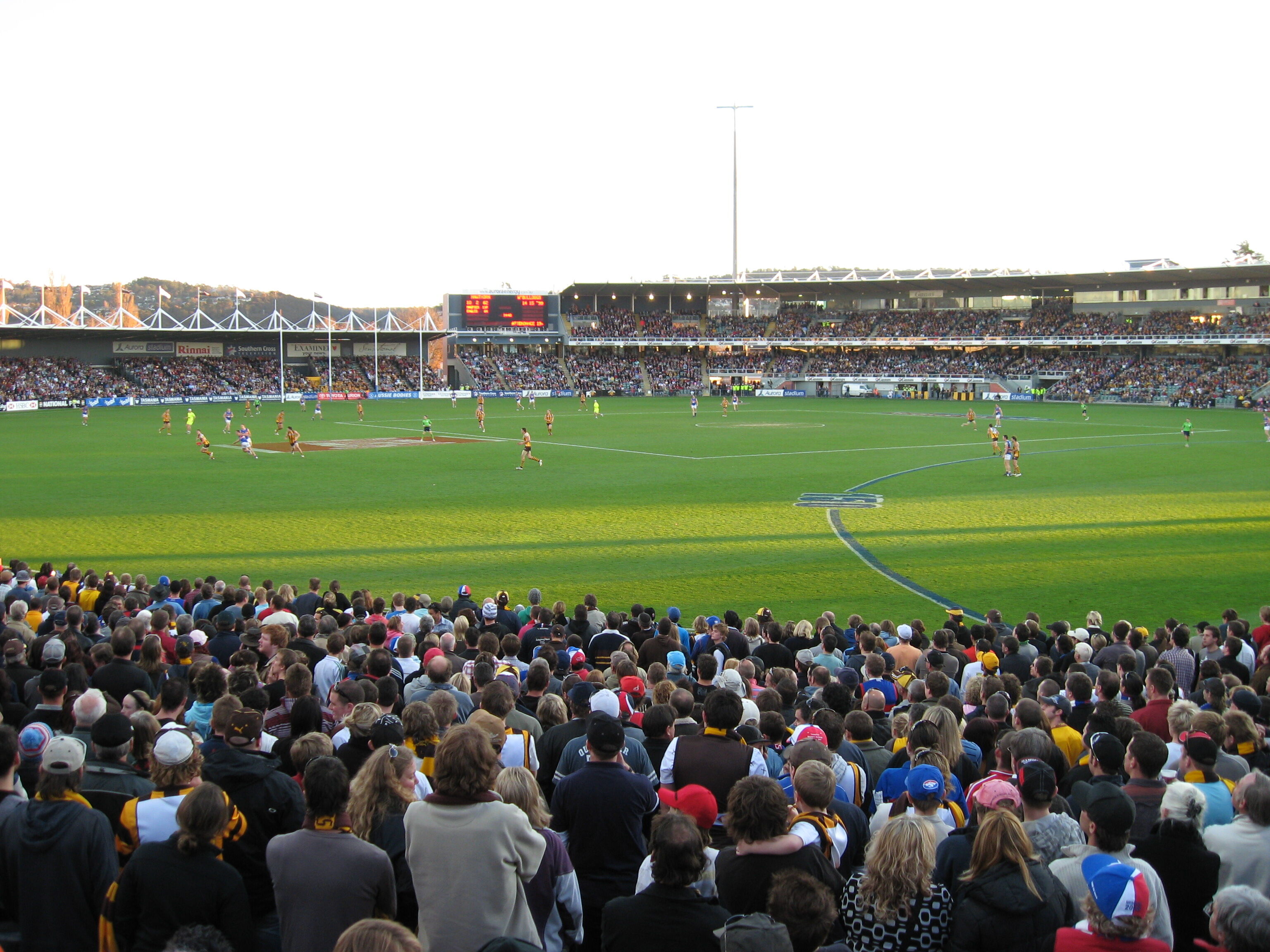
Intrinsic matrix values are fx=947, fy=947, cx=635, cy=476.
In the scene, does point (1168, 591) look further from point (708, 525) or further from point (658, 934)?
point (658, 934)

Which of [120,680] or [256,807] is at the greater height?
[256,807]

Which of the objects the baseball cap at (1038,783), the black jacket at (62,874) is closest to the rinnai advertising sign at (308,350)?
the black jacket at (62,874)

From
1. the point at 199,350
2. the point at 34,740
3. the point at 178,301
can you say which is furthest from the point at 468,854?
the point at 178,301

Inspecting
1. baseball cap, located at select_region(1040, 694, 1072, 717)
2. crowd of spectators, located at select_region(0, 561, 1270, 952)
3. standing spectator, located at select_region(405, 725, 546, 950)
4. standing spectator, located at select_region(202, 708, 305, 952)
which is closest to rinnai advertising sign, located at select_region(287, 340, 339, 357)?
crowd of spectators, located at select_region(0, 561, 1270, 952)

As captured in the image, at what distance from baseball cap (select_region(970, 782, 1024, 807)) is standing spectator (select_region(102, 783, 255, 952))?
348cm

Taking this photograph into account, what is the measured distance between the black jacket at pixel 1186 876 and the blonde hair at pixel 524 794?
292cm

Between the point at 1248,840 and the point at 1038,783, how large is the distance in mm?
1041

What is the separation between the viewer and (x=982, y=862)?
4172 mm

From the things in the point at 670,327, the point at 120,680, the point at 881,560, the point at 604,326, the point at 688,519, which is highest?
the point at 604,326

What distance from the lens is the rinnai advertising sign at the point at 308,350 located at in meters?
95.8

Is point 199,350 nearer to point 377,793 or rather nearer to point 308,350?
point 308,350

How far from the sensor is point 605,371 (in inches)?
4114

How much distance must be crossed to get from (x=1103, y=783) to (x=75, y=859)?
5.20m

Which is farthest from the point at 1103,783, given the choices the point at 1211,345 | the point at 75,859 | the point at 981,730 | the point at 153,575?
the point at 1211,345
